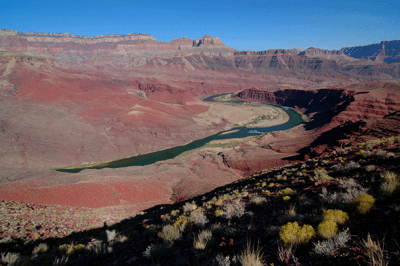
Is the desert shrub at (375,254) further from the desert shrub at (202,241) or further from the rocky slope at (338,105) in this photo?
the rocky slope at (338,105)

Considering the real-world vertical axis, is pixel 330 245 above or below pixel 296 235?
above

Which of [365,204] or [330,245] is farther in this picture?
[365,204]

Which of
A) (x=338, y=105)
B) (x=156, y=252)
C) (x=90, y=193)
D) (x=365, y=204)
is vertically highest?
(x=365, y=204)

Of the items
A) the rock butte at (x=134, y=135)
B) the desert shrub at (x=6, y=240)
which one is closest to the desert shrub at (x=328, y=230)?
the desert shrub at (x=6, y=240)

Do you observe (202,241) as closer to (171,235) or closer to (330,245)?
(171,235)

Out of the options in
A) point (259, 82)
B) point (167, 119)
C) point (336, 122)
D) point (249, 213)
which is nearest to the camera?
point (249, 213)

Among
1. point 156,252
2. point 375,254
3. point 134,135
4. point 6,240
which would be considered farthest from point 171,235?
point 134,135

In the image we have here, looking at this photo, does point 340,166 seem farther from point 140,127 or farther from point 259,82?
point 259,82

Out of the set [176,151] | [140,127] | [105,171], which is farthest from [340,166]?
[140,127]

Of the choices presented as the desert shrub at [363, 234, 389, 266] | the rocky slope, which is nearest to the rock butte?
the rocky slope
